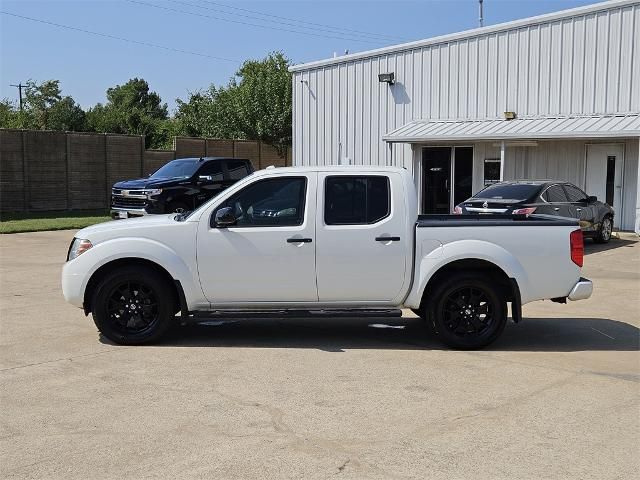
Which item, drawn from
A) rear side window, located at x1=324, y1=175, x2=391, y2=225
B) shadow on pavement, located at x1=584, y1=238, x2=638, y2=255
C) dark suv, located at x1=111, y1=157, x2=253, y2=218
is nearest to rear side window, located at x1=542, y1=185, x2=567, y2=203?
shadow on pavement, located at x1=584, y1=238, x2=638, y2=255

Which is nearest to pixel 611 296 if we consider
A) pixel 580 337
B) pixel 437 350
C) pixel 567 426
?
pixel 580 337

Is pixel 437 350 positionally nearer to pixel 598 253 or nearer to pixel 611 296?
pixel 611 296

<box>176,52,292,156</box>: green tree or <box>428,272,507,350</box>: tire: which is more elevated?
<box>176,52,292,156</box>: green tree

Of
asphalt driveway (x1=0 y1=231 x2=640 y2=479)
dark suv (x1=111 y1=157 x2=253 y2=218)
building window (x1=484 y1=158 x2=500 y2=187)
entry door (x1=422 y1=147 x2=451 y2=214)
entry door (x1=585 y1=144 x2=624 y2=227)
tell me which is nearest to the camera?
→ asphalt driveway (x1=0 y1=231 x2=640 y2=479)

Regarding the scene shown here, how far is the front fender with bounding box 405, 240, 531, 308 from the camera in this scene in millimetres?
7230

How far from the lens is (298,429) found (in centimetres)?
511

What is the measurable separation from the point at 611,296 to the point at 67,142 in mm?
21818

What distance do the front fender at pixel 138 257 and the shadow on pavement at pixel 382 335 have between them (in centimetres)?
70

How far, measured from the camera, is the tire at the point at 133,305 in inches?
292

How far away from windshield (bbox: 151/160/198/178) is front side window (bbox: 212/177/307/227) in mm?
12245

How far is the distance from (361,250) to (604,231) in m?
11.9

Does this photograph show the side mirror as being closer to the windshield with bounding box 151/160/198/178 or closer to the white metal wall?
the windshield with bounding box 151/160/198/178

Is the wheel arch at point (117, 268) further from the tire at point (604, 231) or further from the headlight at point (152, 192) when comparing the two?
the tire at point (604, 231)

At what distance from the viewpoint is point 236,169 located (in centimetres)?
2083
